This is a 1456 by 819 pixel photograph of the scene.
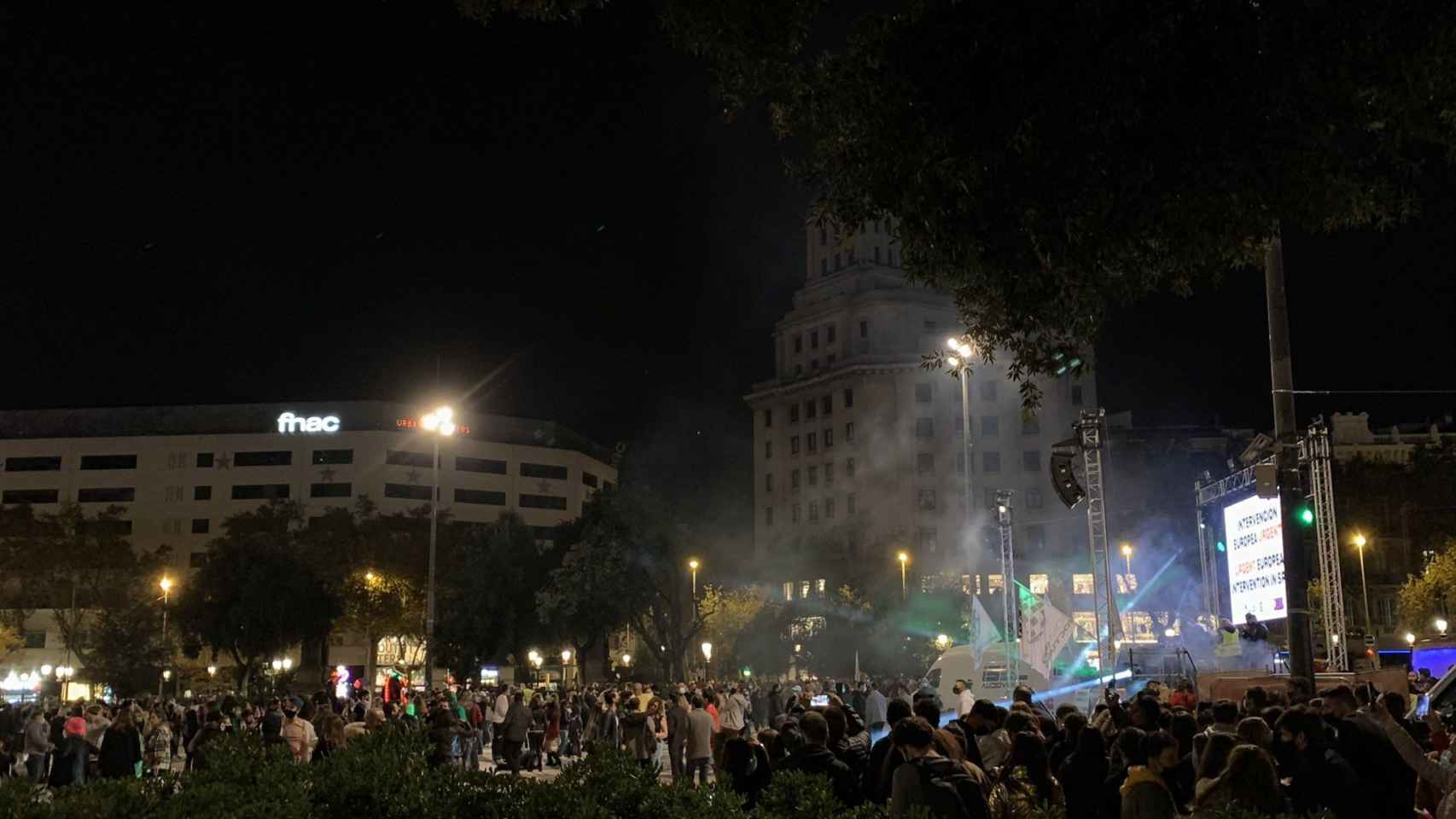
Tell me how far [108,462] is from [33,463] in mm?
5920

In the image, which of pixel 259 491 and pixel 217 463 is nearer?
pixel 259 491

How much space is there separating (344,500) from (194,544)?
42.1ft

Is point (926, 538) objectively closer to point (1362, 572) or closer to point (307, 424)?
point (1362, 572)

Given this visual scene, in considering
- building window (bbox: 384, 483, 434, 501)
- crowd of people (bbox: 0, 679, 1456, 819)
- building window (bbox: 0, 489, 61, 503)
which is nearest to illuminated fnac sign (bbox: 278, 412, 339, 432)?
building window (bbox: 384, 483, 434, 501)

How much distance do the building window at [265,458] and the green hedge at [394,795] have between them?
3878 inches

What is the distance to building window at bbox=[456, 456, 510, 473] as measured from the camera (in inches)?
4124

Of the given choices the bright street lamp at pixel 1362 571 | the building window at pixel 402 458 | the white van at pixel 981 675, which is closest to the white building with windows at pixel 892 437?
the bright street lamp at pixel 1362 571

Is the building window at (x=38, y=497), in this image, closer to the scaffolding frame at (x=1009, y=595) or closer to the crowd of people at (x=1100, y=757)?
the scaffolding frame at (x=1009, y=595)

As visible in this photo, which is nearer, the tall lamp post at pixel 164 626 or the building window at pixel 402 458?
the tall lamp post at pixel 164 626

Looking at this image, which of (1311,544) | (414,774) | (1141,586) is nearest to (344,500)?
(1141,586)

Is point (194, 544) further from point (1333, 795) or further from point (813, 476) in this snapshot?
point (1333, 795)

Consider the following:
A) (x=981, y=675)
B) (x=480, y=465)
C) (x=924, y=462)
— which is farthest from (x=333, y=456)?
(x=981, y=675)

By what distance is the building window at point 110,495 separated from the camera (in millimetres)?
100625

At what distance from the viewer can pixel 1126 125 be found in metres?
6.99
